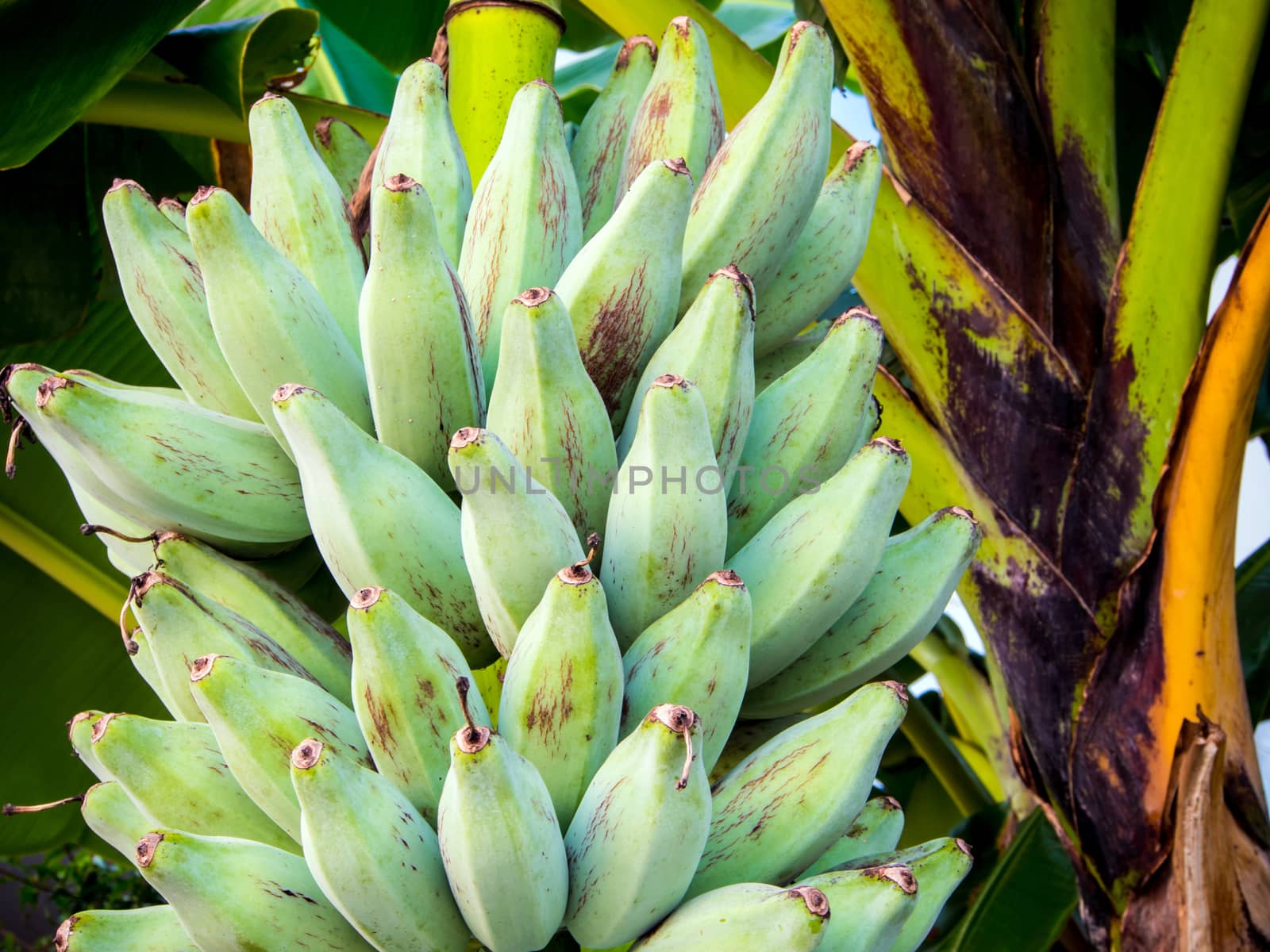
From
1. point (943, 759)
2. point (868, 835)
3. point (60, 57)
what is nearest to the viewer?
point (868, 835)

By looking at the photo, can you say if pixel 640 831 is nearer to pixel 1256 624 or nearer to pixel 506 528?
pixel 506 528

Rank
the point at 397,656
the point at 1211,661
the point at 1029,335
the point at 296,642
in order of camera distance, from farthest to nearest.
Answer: the point at 1029,335 < the point at 1211,661 < the point at 296,642 < the point at 397,656

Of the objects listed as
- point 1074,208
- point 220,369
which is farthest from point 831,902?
point 1074,208

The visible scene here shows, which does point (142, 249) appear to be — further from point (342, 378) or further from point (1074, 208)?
point (1074, 208)

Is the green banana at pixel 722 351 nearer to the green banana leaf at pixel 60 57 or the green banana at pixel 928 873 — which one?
the green banana at pixel 928 873

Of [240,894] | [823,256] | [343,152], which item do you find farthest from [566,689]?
[343,152]
